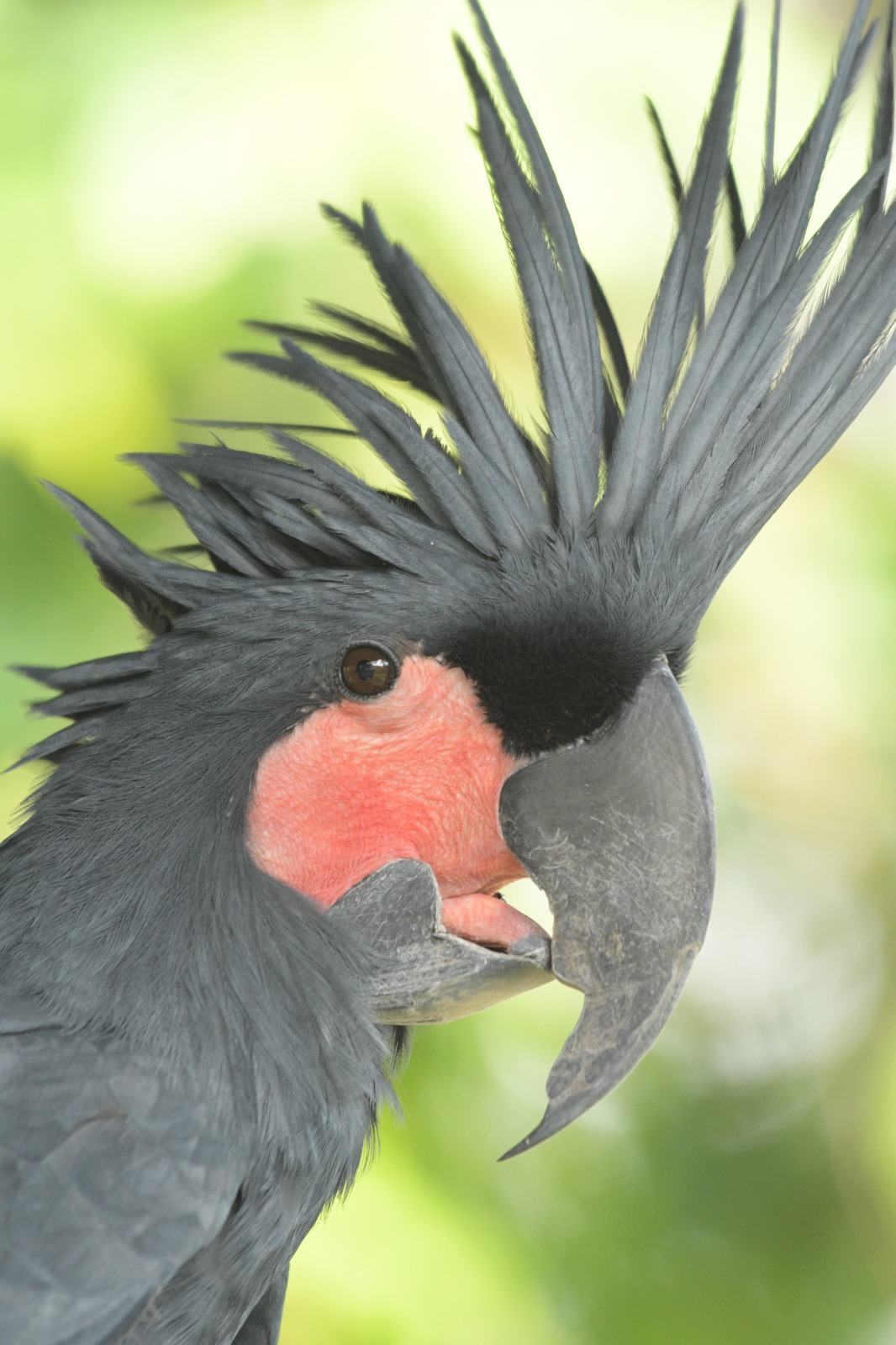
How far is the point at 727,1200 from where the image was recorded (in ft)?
8.33

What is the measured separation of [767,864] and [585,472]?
1.55 m

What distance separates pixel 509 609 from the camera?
131 cm

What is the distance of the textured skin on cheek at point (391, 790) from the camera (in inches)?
52.2

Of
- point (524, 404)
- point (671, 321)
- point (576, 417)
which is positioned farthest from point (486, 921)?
point (524, 404)

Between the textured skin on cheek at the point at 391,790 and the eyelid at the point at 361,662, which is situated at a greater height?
the eyelid at the point at 361,662

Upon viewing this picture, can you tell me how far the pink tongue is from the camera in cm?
131

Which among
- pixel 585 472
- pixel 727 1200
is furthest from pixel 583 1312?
pixel 585 472

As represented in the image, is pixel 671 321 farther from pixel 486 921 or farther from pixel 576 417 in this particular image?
pixel 486 921

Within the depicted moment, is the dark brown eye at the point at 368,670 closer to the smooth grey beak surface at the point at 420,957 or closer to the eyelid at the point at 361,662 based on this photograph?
the eyelid at the point at 361,662

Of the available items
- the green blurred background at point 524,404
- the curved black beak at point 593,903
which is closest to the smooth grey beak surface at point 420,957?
the curved black beak at point 593,903

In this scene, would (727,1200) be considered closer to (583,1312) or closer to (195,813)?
(583,1312)

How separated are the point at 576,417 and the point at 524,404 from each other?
4.00 feet

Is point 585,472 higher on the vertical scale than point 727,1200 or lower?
higher

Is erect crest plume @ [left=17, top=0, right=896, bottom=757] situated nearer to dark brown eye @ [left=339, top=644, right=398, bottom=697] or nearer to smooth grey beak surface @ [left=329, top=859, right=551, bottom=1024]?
dark brown eye @ [left=339, top=644, right=398, bottom=697]
